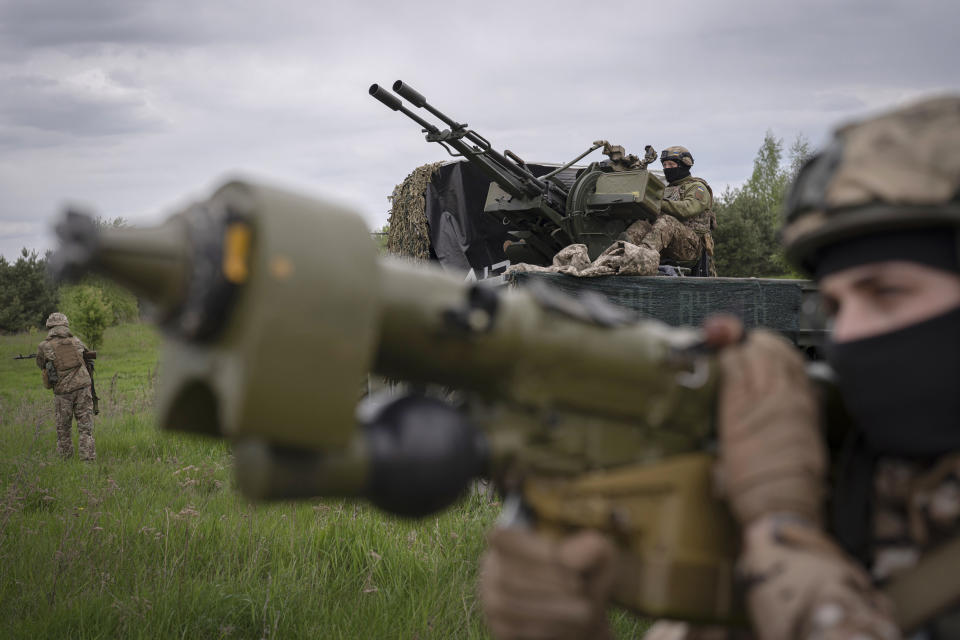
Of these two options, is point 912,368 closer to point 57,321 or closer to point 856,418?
Result: point 856,418

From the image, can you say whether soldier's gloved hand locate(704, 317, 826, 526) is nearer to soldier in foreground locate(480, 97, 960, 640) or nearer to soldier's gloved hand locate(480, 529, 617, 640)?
soldier in foreground locate(480, 97, 960, 640)

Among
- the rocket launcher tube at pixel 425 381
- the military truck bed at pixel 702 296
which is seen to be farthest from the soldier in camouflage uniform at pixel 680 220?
the rocket launcher tube at pixel 425 381

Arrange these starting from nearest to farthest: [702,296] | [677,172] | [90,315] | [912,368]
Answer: [912,368], [702,296], [677,172], [90,315]

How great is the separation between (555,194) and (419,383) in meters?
7.05

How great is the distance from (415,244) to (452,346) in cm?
1061


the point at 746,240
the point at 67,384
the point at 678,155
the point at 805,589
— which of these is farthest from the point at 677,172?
the point at 746,240

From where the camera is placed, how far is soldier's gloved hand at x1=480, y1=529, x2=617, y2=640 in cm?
110

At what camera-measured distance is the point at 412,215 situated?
11.6 meters

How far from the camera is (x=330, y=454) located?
1.01 meters

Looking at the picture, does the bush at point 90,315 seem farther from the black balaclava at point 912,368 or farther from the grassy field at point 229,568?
the black balaclava at point 912,368

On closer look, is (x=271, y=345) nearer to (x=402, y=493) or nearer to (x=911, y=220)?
(x=402, y=493)

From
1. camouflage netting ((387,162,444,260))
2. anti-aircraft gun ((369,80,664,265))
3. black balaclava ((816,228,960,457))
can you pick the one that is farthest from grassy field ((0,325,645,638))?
camouflage netting ((387,162,444,260))

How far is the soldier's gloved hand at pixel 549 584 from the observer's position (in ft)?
3.61

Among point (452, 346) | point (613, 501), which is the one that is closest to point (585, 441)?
point (613, 501)
